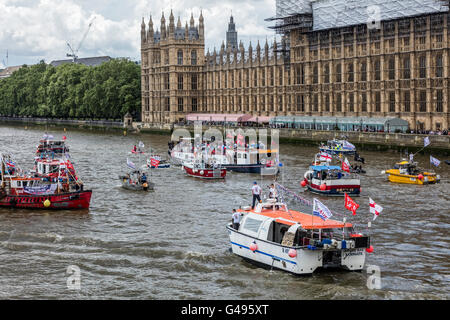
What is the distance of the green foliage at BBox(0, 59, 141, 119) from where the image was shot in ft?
500

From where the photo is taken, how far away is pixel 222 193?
2084 inches

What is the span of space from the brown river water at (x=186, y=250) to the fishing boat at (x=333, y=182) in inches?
51.3

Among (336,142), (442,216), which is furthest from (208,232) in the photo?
(336,142)

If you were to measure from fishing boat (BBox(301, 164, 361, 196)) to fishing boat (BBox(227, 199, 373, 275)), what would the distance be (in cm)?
1972

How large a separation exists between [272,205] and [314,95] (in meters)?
78.5

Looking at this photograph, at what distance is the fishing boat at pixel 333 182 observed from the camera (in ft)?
165

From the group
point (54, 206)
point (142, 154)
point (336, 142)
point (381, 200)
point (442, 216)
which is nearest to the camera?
point (442, 216)

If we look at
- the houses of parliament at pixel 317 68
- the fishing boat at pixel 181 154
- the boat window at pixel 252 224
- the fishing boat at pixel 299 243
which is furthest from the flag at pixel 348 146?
the boat window at pixel 252 224

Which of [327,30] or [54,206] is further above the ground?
[327,30]

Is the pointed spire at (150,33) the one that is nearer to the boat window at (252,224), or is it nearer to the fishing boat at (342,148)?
the fishing boat at (342,148)

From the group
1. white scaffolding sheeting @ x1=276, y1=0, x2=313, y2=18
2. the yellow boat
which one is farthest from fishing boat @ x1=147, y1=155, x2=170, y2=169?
white scaffolding sheeting @ x1=276, y1=0, x2=313, y2=18

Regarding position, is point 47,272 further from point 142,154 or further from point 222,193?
point 142,154

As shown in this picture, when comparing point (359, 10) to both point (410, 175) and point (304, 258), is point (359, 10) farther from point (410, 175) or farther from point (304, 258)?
point (304, 258)

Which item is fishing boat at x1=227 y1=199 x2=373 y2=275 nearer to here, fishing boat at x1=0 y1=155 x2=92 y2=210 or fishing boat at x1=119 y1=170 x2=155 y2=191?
fishing boat at x1=0 y1=155 x2=92 y2=210
